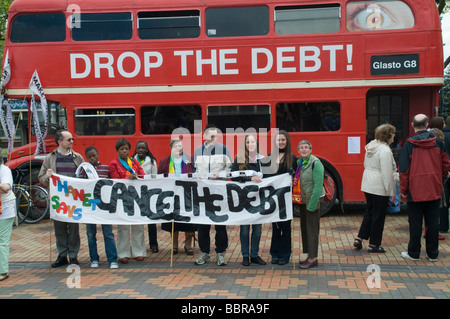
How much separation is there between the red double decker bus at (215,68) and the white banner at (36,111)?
0.25 meters

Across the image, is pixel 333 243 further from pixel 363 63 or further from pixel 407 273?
pixel 363 63

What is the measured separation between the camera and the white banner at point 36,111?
929cm

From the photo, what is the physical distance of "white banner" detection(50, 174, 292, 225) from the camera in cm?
629

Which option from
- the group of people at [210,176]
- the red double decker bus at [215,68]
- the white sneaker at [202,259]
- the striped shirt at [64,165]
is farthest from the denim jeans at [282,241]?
the red double decker bus at [215,68]

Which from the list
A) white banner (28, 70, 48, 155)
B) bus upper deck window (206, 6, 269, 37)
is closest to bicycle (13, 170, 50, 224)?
white banner (28, 70, 48, 155)

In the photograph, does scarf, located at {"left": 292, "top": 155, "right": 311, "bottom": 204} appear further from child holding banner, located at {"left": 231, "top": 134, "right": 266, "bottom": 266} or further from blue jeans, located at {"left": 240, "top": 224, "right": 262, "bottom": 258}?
blue jeans, located at {"left": 240, "top": 224, "right": 262, "bottom": 258}

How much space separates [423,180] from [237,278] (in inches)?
110

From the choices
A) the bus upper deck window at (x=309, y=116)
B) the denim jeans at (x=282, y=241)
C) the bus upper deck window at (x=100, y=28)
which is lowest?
the denim jeans at (x=282, y=241)

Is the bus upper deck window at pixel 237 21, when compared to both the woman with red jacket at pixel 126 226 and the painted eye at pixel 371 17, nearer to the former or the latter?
→ the painted eye at pixel 371 17

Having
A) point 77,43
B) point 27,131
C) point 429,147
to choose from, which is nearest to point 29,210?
point 27,131

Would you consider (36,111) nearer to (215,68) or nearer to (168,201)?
(215,68)

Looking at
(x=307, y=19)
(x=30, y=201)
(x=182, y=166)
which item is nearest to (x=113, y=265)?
(x=182, y=166)

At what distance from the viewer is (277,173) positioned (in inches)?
249

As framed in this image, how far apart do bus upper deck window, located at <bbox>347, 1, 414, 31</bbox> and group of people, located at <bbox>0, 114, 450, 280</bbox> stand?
334 cm
